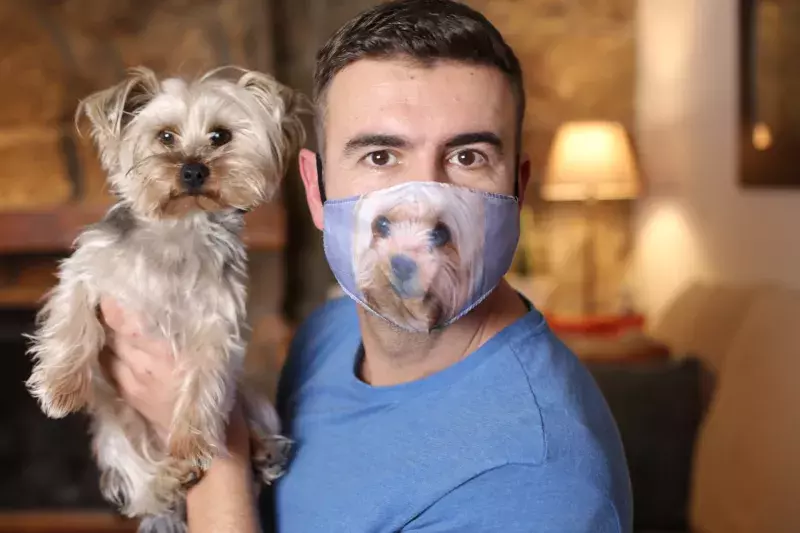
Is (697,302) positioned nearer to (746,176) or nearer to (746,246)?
(746,246)

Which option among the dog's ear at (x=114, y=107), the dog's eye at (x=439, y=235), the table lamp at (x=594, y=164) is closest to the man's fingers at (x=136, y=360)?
the dog's ear at (x=114, y=107)

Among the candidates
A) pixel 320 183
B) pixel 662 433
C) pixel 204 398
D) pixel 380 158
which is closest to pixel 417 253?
pixel 380 158

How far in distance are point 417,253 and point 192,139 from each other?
1.75ft

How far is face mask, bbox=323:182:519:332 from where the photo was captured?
1.06 metres

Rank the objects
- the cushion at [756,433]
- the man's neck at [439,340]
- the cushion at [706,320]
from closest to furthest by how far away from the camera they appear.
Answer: the man's neck at [439,340], the cushion at [756,433], the cushion at [706,320]

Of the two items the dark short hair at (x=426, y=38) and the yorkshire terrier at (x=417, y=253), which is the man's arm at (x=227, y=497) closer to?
the yorkshire terrier at (x=417, y=253)

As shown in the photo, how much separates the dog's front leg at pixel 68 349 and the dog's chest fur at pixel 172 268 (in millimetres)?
33

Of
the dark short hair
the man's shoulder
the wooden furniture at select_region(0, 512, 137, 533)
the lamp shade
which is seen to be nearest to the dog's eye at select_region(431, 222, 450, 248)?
the dark short hair

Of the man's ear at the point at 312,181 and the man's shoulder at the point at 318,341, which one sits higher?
the man's ear at the point at 312,181

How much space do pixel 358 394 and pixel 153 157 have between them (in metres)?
0.48

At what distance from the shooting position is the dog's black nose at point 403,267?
3.46 feet

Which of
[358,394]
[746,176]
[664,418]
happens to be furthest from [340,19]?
[358,394]

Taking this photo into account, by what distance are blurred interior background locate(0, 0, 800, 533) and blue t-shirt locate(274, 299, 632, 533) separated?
132 centimetres

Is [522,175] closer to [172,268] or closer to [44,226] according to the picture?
[172,268]
